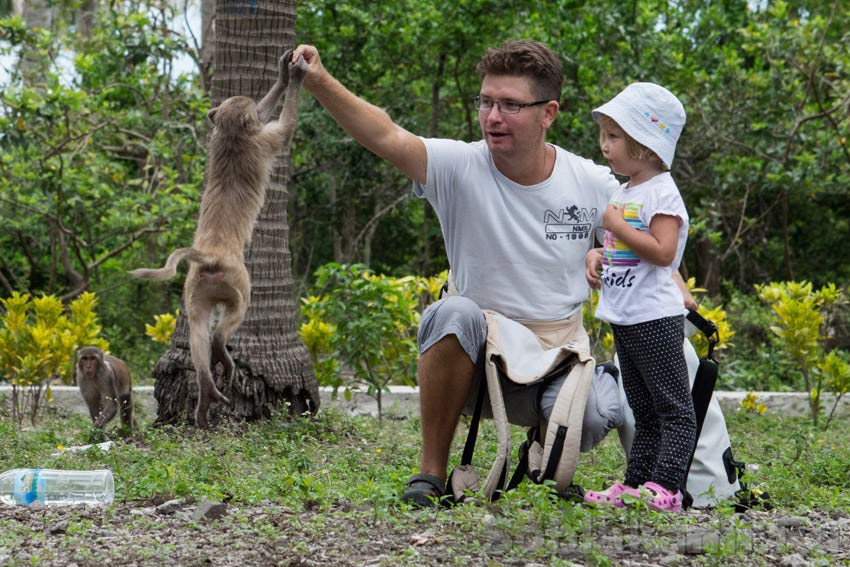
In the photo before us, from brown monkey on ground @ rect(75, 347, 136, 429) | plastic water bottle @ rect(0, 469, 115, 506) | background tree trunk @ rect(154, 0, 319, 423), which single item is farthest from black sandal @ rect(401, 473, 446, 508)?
brown monkey on ground @ rect(75, 347, 136, 429)

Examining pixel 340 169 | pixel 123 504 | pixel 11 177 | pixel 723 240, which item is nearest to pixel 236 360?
pixel 123 504

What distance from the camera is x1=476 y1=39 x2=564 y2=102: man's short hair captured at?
4211mm

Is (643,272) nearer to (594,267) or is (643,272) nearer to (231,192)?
→ (594,267)

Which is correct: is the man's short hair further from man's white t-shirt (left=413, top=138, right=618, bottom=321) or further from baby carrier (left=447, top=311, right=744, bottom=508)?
baby carrier (left=447, top=311, right=744, bottom=508)

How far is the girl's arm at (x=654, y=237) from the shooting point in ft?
13.1

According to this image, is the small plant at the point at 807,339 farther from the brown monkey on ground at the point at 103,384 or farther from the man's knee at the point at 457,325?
the brown monkey on ground at the point at 103,384

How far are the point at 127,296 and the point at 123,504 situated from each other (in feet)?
29.0

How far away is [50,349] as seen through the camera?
7664mm

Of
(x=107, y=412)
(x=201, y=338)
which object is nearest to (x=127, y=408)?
(x=107, y=412)

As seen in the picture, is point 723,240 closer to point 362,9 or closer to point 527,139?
point 362,9

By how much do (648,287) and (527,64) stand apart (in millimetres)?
1041

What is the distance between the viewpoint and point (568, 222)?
4.35 m

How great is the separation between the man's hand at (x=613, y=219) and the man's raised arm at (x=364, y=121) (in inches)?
30.6

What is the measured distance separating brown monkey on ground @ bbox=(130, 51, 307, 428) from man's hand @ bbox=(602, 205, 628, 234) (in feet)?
4.34
